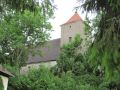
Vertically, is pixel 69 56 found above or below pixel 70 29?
below

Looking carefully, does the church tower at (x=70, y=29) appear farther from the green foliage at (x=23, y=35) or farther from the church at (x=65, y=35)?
the green foliage at (x=23, y=35)

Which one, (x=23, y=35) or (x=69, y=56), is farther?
(x=23, y=35)

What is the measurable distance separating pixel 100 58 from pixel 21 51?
41668 millimetres

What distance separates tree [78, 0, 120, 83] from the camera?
6387 mm

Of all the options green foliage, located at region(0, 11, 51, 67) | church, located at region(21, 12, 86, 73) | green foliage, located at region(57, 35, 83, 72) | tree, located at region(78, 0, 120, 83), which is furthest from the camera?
church, located at region(21, 12, 86, 73)

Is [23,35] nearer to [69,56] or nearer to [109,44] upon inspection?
[69,56]

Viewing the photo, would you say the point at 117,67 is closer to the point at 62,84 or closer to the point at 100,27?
the point at 100,27

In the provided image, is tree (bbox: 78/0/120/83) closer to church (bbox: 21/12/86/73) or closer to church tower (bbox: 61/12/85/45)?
church (bbox: 21/12/86/73)

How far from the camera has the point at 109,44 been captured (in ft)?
21.0

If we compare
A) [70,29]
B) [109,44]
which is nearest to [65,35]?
[70,29]

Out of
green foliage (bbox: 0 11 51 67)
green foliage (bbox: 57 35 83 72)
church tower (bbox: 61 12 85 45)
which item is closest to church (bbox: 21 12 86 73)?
church tower (bbox: 61 12 85 45)

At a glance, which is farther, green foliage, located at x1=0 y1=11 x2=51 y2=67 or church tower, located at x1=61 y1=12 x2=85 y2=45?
church tower, located at x1=61 y1=12 x2=85 y2=45

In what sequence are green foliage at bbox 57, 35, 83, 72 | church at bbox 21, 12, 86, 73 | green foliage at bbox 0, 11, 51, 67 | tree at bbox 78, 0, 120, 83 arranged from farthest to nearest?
church at bbox 21, 12, 86, 73
green foliage at bbox 0, 11, 51, 67
green foliage at bbox 57, 35, 83, 72
tree at bbox 78, 0, 120, 83

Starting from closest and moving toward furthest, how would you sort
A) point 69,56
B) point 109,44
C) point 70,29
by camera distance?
point 109,44 → point 69,56 → point 70,29
